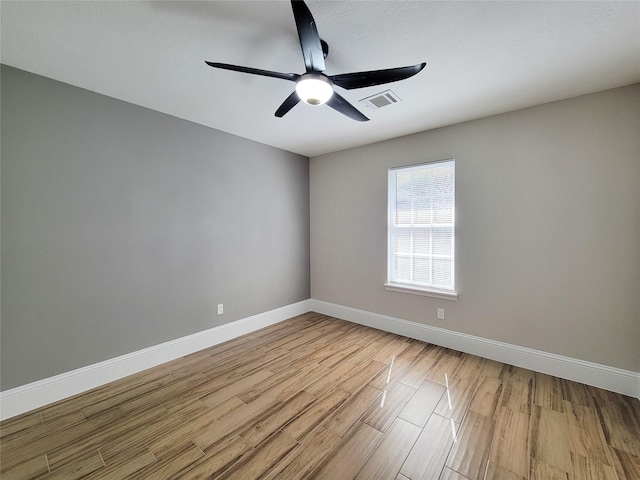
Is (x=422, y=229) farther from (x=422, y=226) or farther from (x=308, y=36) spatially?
(x=308, y=36)

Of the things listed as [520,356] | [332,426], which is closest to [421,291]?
[520,356]

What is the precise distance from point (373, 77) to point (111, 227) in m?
2.58

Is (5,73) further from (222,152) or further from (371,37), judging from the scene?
(371,37)

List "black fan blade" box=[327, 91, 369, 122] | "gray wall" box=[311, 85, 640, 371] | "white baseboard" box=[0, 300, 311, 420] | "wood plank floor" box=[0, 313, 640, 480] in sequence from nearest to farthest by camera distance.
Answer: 1. "wood plank floor" box=[0, 313, 640, 480]
2. "black fan blade" box=[327, 91, 369, 122]
3. "white baseboard" box=[0, 300, 311, 420]
4. "gray wall" box=[311, 85, 640, 371]

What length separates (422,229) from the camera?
3264 millimetres

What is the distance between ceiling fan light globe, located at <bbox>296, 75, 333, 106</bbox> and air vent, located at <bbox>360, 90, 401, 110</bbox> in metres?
0.89

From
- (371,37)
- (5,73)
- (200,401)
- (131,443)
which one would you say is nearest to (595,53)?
(371,37)

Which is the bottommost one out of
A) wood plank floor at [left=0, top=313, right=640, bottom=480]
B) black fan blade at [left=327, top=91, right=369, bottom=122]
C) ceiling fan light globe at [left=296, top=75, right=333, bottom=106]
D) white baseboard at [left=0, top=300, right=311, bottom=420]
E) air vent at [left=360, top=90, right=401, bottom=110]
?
wood plank floor at [left=0, top=313, right=640, bottom=480]

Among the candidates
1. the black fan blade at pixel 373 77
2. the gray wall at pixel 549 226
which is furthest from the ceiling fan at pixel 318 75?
the gray wall at pixel 549 226

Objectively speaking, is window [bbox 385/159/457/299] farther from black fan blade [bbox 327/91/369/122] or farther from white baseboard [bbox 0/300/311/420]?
white baseboard [bbox 0/300/311/420]

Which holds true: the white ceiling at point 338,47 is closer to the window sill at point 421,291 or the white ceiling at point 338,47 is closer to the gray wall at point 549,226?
the gray wall at point 549,226

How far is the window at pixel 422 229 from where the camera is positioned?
3.06m

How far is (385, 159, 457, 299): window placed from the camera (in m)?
3.06

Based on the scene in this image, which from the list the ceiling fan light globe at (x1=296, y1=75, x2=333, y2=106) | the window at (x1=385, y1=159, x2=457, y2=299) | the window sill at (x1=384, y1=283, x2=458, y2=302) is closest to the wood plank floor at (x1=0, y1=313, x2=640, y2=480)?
the window sill at (x1=384, y1=283, x2=458, y2=302)
